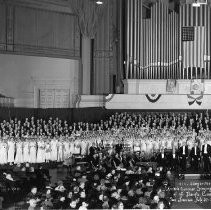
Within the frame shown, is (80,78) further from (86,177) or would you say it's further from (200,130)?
(86,177)

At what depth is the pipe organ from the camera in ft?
79.3

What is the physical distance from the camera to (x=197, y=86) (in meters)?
24.0

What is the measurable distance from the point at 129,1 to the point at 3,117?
6545 millimetres

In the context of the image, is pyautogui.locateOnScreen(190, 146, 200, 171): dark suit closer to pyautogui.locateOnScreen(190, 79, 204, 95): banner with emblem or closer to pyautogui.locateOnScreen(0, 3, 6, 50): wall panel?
pyautogui.locateOnScreen(190, 79, 204, 95): banner with emblem

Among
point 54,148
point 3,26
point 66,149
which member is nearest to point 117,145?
point 66,149

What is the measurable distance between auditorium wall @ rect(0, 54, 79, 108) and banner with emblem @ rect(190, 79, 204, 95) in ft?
14.2

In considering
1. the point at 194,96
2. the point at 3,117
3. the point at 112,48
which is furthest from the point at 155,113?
the point at 3,117

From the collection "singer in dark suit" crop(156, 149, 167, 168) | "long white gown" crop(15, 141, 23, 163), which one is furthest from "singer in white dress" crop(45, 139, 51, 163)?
"singer in dark suit" crop(156, 149, 167, 168)

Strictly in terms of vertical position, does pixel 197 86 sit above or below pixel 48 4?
below

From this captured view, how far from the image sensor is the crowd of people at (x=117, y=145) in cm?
1545

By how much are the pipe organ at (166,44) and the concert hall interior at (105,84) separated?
4cm

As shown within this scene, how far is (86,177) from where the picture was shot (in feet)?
49.4

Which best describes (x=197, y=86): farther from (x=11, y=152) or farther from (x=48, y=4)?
(x=11, y=152)

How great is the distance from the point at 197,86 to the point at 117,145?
4.89 m
